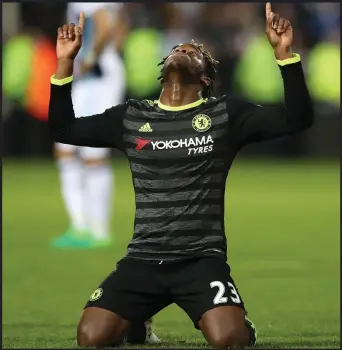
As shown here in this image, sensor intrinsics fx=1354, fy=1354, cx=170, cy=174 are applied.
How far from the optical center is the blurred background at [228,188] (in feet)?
29.9

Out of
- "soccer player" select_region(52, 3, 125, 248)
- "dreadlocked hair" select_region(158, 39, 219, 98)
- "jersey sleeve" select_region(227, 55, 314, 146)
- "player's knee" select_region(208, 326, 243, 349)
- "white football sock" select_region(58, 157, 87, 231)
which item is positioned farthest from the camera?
"white football sock" select_region(58, 157, 87, 231)

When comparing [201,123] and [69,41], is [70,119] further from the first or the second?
[201,123]

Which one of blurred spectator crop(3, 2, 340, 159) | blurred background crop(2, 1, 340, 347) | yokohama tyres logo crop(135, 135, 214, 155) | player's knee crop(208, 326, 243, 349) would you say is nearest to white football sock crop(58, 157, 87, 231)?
blurred background crop(2, 1, 340, 347)

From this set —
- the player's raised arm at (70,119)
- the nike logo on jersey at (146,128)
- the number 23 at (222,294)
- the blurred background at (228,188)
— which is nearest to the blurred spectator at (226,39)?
the blurred background at (228,188)

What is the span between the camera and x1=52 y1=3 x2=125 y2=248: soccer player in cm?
1330

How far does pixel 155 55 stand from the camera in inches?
945

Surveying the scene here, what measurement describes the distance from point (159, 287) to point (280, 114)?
113 centimetres

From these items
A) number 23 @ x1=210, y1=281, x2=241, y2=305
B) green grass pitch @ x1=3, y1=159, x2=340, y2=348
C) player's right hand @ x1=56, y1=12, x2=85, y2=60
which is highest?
player's right hand @ x1=56, y1=12, x2=85, y2=60

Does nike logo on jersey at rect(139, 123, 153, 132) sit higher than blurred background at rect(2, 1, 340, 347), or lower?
higher

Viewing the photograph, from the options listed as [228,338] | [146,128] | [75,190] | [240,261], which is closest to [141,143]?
[146,128]

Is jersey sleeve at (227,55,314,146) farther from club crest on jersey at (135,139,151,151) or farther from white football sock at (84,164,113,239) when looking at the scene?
white football sock at (84,164,113,239)

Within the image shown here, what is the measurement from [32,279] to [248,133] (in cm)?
400

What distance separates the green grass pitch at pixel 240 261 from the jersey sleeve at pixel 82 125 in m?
1.14

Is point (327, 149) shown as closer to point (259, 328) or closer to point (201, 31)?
point (201, 31)
